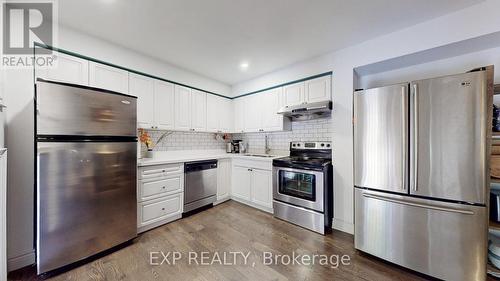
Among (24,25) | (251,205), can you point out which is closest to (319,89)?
(251,205)

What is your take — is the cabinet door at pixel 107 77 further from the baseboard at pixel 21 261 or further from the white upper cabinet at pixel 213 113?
the baseboard at pixel 21 261

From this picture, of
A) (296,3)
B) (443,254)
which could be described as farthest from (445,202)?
(296,3)

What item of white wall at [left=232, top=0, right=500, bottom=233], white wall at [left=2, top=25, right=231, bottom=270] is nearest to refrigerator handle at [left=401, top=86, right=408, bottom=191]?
white wall at [left=232, top=0, right=500, bottom=233]

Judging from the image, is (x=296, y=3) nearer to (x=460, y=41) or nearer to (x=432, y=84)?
(x=432, y=84)

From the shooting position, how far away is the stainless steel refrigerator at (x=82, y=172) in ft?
5.34

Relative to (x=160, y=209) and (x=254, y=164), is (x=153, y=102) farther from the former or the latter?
(x=254, y=164)

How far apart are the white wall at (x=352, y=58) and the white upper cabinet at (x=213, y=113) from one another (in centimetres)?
150

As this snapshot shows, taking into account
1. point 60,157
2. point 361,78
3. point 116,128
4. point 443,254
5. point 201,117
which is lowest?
point 443,254

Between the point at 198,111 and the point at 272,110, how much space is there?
1.46 m

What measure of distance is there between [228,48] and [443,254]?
3.22 metres

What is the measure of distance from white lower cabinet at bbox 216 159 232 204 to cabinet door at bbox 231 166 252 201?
0.11 m

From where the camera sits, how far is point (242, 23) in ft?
6.62

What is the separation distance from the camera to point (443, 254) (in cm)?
156

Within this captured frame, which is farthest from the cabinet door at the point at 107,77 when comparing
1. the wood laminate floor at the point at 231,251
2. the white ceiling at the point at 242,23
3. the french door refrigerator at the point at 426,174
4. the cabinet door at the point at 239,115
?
the french door refrigerator at the point at 426,174
